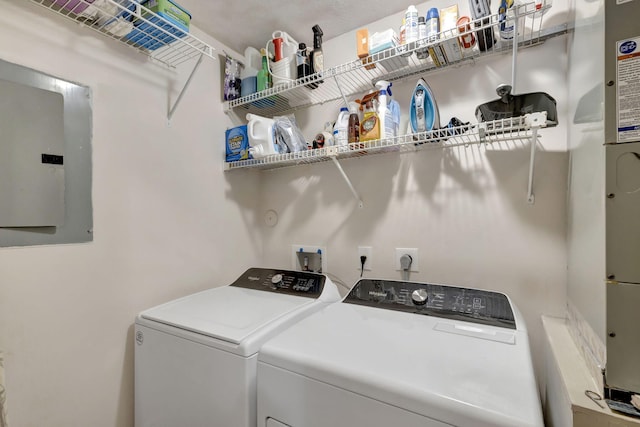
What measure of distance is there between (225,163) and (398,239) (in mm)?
1120

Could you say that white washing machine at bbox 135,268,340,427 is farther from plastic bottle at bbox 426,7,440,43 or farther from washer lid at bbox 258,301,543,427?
plastic bottle at bbox 426,7,440,43

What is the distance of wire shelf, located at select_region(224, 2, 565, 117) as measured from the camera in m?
1.15

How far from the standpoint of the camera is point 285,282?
4.96ft

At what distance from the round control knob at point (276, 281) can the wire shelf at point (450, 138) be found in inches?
24.3

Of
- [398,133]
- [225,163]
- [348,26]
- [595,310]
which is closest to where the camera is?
[595,310]

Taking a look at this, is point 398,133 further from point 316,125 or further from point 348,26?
point 348,26

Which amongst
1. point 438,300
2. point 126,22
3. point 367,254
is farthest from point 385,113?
point 126,22

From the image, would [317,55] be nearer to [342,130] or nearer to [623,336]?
[342,130]

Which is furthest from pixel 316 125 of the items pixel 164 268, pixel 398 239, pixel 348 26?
pixel 164 268

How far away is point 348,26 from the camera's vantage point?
1.66m

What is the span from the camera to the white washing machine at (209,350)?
3.04 ft

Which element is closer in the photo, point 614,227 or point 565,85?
point 614,227

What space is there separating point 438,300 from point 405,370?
1.69ft

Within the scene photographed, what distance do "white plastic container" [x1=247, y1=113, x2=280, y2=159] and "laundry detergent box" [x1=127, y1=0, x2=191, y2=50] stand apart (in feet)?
1.55
